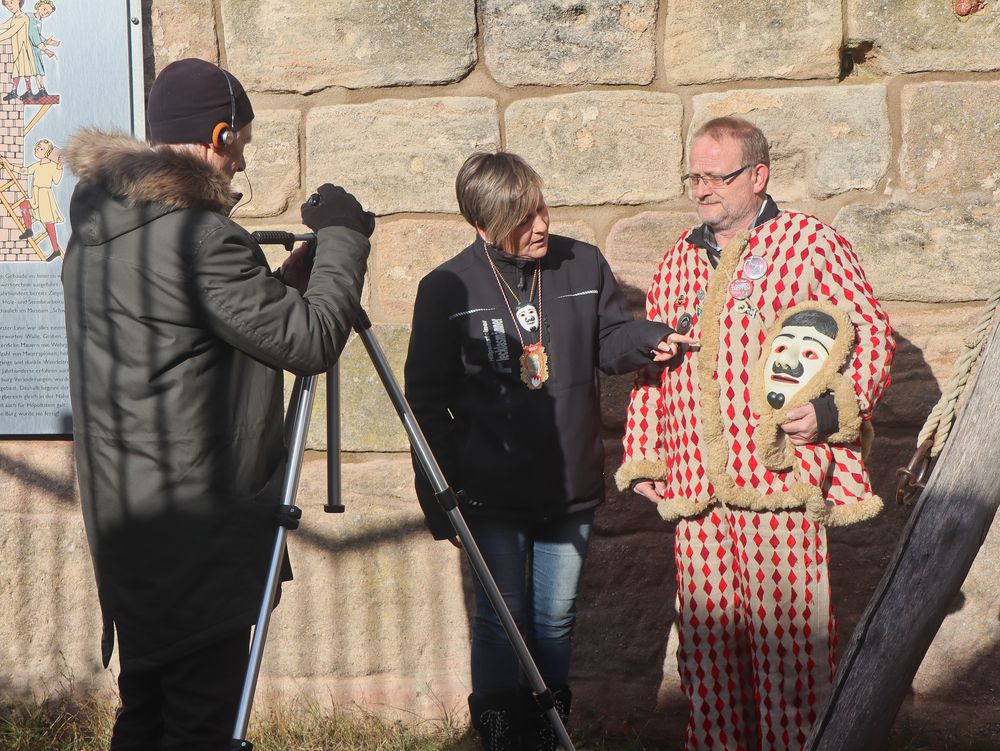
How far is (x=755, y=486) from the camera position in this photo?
9.05 ft

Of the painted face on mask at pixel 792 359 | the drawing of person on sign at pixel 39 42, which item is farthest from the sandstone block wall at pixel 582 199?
the painted face on mask at pixel 792 359

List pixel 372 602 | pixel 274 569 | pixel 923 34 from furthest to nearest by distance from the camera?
pixel 372 602 < pixel 923 34 < pixel 274 569

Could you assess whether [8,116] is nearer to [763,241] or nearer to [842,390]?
[763,241]

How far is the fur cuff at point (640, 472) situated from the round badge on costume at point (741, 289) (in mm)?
508

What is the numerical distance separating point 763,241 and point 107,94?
2093mm


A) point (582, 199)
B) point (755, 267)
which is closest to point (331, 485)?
point (755, 267)

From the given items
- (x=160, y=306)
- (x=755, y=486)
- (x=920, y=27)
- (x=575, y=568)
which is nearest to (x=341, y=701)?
(x=575, y=568)

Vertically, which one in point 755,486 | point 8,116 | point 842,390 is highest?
point 8,116

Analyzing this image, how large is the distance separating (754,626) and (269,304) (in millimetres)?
1483

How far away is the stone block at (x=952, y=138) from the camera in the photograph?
328 cm

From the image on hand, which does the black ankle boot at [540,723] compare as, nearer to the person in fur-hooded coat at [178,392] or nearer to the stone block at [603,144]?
the person in fur-hooded coat at [178,392]

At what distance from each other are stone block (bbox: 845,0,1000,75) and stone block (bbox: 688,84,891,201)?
0.12 meters

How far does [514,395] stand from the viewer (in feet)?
9.53

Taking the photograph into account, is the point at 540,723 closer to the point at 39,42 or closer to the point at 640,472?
the point at 640,472
